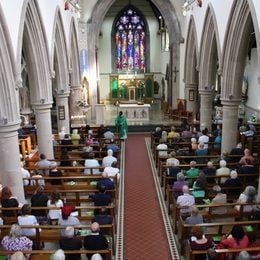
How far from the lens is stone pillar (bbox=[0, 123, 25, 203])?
848 cm

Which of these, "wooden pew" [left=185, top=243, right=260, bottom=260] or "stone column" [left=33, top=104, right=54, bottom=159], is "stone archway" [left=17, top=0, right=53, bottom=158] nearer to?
"stone column" [left=33, top=104, right=54, bottom=159]

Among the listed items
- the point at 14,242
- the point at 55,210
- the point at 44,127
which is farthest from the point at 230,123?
the point at 14,242

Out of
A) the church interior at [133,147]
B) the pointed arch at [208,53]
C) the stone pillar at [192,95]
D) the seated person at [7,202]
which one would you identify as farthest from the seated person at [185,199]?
the stone pillar at [192,95]

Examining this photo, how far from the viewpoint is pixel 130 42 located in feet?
96.2

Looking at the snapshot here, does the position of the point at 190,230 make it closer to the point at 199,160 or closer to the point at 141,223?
the point at 141,223

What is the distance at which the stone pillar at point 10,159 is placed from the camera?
848 cm

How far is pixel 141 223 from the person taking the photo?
838 centimetres

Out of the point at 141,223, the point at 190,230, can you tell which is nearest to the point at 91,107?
the point at 141,223

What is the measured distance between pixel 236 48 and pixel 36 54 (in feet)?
21.7

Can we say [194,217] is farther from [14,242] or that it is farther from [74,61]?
[74,61]

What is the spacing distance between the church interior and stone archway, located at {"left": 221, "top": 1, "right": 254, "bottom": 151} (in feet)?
0.12

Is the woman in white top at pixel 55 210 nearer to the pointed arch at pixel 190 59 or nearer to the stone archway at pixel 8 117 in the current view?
the stone archway at pixel 8 117

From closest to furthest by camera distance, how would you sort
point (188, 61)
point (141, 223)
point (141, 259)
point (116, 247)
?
point (141, 259)
point (116, 247)
point (141, 223)
point (188, 61)

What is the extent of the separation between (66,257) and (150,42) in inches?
999
